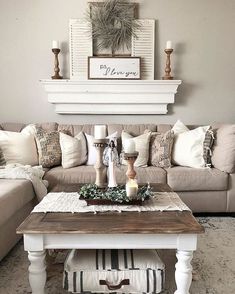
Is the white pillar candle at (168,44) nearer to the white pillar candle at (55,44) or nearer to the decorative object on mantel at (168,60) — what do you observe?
the decorative object on mantel at (168,60)

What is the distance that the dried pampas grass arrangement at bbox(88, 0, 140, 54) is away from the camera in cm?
347

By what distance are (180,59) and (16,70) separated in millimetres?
1882

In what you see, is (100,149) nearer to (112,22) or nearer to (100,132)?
(100,132)

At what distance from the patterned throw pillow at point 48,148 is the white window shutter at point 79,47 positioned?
807 millimetres

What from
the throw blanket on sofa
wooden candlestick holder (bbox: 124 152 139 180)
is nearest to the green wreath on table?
wooden candlestick holder (bbox: 124 152 139 180)

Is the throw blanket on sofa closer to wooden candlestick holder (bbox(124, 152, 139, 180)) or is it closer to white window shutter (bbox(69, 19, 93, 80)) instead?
wooden candlestick holder (bbox(124, 152, 139, 180))

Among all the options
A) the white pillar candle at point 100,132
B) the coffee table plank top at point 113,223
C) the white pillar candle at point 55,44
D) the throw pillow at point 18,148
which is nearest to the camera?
the coffee table plank top at point 113,223

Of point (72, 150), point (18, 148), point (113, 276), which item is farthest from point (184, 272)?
point (18, 148)

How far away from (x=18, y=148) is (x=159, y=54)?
187 cm

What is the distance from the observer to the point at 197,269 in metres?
1.98

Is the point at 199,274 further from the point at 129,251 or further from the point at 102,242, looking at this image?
the point at 102,242

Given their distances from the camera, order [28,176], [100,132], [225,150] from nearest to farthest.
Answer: [100,132] → [28,176] → [225,150]

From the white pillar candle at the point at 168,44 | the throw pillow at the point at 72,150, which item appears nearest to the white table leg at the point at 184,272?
the throw pillow at the point at 72,150

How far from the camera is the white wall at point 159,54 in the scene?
356cm
